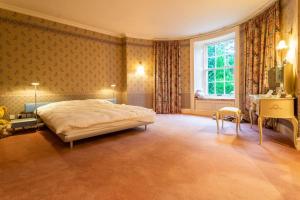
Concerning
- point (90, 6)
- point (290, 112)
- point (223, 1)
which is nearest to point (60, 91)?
point (90, 6)

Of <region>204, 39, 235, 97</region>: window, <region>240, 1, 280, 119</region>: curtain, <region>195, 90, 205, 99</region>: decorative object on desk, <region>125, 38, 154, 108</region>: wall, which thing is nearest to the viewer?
<region>240, 1, 280, 119</region>: curtain

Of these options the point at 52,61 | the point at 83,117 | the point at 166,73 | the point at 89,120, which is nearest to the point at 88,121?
the point at 89,120

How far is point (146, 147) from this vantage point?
2.93 metres

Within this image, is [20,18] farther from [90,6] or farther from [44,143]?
[44,143]

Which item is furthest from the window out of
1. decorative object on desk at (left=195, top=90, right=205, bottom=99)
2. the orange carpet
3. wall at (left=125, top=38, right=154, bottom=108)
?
the orange carpet

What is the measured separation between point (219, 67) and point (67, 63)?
5006 millimetres

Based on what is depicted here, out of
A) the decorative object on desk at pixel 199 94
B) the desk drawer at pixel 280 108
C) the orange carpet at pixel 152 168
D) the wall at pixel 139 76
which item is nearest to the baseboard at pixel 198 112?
the decorative object on desk at pixel 199 94

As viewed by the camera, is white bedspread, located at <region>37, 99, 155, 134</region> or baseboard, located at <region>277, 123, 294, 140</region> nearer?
white bedspread, located at <region>37, 99, 155, 134</region>

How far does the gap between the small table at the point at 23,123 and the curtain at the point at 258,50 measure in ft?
17.8

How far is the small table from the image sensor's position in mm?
3676

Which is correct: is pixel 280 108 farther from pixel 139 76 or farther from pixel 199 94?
pixel 139 76

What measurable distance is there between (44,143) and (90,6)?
3.15m

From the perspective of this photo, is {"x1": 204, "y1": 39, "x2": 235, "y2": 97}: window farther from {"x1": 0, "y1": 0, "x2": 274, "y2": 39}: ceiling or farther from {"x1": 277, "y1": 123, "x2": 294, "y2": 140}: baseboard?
{"x1": 277, "y1": 123, "x2": 294, "y2": 140}: baseboard

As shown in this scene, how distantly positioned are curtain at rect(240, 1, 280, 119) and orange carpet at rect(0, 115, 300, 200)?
1524 mm
